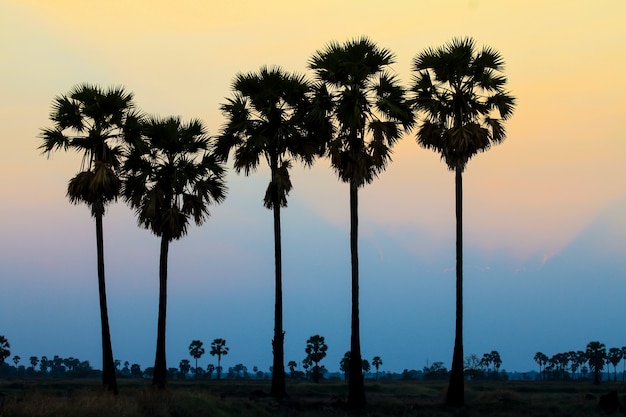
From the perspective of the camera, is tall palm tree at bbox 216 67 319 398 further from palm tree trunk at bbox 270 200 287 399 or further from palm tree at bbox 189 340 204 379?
palm tree at bbox 189 340 204 379

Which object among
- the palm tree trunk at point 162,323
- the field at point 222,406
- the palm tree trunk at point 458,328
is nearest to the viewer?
the field at point 222,406

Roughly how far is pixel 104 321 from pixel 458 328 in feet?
63.1

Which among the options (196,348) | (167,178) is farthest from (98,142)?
(196,348)

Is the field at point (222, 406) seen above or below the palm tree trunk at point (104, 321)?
below

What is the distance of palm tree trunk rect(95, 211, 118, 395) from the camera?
40.9 metres

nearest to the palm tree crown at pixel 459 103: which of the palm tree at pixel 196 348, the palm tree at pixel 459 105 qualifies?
Result: the palm tree at pixel 459 105

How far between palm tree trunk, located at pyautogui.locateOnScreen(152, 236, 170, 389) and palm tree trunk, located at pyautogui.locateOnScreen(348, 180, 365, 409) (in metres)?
10.9

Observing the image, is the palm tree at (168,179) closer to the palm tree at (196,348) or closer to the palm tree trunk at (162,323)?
the palm tree trunk at (162,323)

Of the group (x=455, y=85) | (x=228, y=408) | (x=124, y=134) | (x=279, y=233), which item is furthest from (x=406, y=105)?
(x=228, y=408)

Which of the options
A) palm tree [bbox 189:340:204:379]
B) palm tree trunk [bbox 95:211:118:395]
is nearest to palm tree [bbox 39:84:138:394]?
palm tree trunk [bbox 95:211:118:395]

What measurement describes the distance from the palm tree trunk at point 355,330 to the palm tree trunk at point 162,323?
10.9m

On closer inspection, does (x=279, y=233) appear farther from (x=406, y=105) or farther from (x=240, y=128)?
(x=406, y=105)

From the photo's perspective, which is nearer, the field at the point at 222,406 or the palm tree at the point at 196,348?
the field at the point at 222,406

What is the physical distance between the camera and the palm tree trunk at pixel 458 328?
1601 inches
